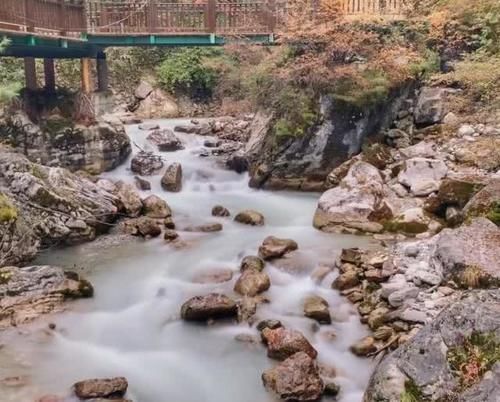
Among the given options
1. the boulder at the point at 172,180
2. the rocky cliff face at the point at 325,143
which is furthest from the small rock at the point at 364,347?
the boulder at the point at 172,180

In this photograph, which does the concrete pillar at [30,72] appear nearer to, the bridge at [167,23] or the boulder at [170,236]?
the bridge at [167,23]

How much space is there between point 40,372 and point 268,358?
3075 mm

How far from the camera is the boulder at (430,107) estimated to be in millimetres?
14367

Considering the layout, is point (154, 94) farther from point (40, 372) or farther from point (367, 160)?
point (40, 372)

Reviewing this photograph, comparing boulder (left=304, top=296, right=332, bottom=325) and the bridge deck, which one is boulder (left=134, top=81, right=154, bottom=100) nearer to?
the bridge deck

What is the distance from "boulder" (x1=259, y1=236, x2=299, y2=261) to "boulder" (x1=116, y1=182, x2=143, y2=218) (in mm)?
3834

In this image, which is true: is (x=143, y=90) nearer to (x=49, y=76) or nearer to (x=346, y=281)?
(x=49, y=76)

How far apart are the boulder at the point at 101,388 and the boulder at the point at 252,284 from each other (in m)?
2.90

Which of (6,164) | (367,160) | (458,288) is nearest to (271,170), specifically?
(367,160)

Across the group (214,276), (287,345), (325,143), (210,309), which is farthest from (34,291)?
(325,143)

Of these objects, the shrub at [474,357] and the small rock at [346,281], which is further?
the small rock at [346,281]

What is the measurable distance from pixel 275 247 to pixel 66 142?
852cm

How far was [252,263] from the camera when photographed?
400 inches

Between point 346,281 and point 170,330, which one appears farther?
point 346,281
